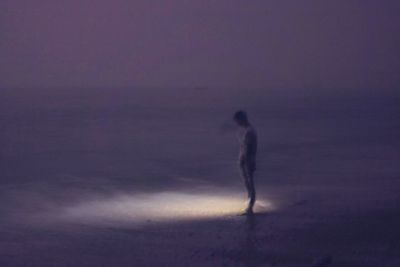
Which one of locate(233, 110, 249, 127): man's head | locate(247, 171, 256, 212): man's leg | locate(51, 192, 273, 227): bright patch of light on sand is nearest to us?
locate(233, 110, 249, 127): man's head

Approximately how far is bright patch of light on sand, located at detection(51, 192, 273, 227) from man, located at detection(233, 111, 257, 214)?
0.48 m

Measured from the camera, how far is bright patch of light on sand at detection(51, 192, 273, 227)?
444 inches

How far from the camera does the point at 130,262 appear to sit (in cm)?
843

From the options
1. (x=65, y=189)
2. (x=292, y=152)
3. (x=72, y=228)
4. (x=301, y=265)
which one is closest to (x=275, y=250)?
(x=301, y=265)

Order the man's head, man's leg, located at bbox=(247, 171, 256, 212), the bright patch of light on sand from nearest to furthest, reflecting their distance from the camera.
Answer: the man's head < the bright patch of light on sand < man's leg, located at bbox=(247, 171, 256, 212)

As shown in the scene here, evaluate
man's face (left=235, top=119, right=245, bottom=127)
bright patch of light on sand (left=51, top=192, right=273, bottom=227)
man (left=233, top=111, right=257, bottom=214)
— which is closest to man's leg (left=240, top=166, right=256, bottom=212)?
man (left=233, top=111, right=257, bottom=214)

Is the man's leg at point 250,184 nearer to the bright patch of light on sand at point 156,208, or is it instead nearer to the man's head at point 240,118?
the bright patch of light on sand at point 156,208

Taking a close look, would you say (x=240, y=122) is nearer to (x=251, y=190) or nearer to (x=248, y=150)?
(x=248, y=150)

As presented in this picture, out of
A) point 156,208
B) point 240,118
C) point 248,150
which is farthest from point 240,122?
point 156,208

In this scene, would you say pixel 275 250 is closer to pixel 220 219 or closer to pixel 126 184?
pixel 220 219

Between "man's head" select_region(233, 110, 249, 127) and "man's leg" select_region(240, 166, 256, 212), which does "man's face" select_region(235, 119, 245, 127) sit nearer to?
"man's head" select_region(233, 110, 249, 127)

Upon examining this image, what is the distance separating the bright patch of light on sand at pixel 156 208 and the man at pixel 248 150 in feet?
1.57

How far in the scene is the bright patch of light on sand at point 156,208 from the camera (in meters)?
11.3

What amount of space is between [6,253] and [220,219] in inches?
137
